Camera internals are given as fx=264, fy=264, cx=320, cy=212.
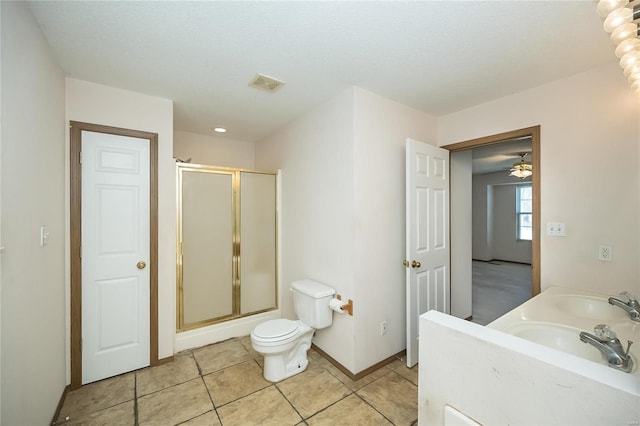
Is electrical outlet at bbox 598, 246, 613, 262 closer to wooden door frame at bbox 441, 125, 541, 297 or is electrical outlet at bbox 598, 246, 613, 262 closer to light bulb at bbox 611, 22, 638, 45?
wooden door frame at bbox 441, 125, 541, 297

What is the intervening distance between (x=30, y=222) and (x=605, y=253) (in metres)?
3.52

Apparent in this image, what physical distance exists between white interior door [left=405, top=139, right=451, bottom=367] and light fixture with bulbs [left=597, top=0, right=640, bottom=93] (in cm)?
126

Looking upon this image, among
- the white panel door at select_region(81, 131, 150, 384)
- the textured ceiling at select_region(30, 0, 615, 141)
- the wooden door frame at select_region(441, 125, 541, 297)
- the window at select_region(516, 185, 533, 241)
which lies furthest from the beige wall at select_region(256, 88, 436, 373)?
the window at select_region(516, 185, 533, 241)

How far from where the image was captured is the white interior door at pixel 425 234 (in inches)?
90.2

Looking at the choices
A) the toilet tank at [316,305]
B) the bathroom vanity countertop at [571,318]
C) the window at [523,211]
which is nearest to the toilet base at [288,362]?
the toilet tank at [316,305]

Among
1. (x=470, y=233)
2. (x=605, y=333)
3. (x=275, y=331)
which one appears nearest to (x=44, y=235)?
(x=275, y=331)

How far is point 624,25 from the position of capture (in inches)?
42.5

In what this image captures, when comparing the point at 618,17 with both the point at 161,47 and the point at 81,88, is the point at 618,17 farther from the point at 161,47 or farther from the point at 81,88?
the point at 81,88

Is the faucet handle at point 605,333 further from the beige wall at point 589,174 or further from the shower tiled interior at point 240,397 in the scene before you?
the shower tiled interior at point 240,397

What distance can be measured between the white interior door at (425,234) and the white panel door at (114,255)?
2270mm

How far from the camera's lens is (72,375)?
1.97 metres

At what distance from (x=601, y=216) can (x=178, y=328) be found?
3.64m

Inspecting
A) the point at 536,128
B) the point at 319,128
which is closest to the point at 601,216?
→ the point at 536,128

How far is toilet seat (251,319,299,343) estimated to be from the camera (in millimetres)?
2055
